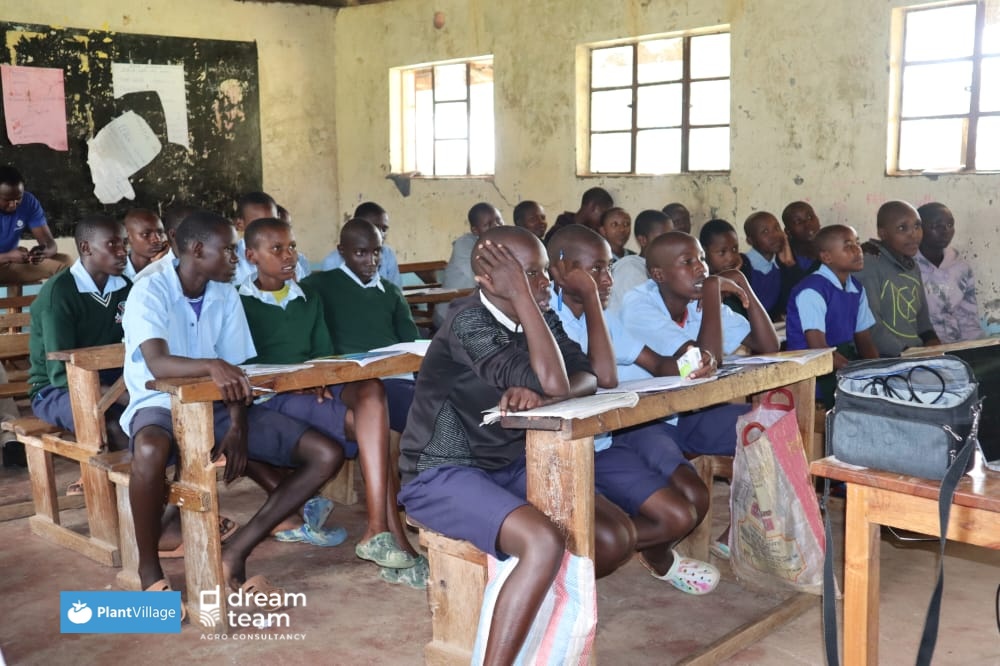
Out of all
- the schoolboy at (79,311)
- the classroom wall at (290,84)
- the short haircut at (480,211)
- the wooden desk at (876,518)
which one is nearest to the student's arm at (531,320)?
the wooden desk at (876,518)

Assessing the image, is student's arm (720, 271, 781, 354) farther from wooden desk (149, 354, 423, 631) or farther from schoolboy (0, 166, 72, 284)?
schoolboy (0, 166, 72, 284)

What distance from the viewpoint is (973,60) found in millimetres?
5996

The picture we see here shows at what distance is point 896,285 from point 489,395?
2.80 m

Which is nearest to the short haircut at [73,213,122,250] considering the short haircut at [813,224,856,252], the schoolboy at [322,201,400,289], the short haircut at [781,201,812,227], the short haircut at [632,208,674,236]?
the schoolboy at [322,201,400,289]

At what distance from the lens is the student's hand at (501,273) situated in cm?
244

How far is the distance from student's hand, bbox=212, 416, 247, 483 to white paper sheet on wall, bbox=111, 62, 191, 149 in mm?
6126

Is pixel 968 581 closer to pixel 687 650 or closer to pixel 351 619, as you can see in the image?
pixel 687 650

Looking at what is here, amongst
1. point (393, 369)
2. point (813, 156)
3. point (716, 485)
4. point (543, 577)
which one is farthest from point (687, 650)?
point (813, 156)

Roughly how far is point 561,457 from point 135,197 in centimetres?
705

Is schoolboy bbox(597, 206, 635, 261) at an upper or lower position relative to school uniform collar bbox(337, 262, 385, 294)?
upper

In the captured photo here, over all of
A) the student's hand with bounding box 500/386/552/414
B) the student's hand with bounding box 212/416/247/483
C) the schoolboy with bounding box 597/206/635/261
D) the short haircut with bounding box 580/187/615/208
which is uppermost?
the short haircut with bounding box 580/187/615/208

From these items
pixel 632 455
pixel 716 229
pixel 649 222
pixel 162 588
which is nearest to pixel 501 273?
pixel 632 455

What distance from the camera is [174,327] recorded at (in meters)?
3.21

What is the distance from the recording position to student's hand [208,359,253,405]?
2855 millimetres
